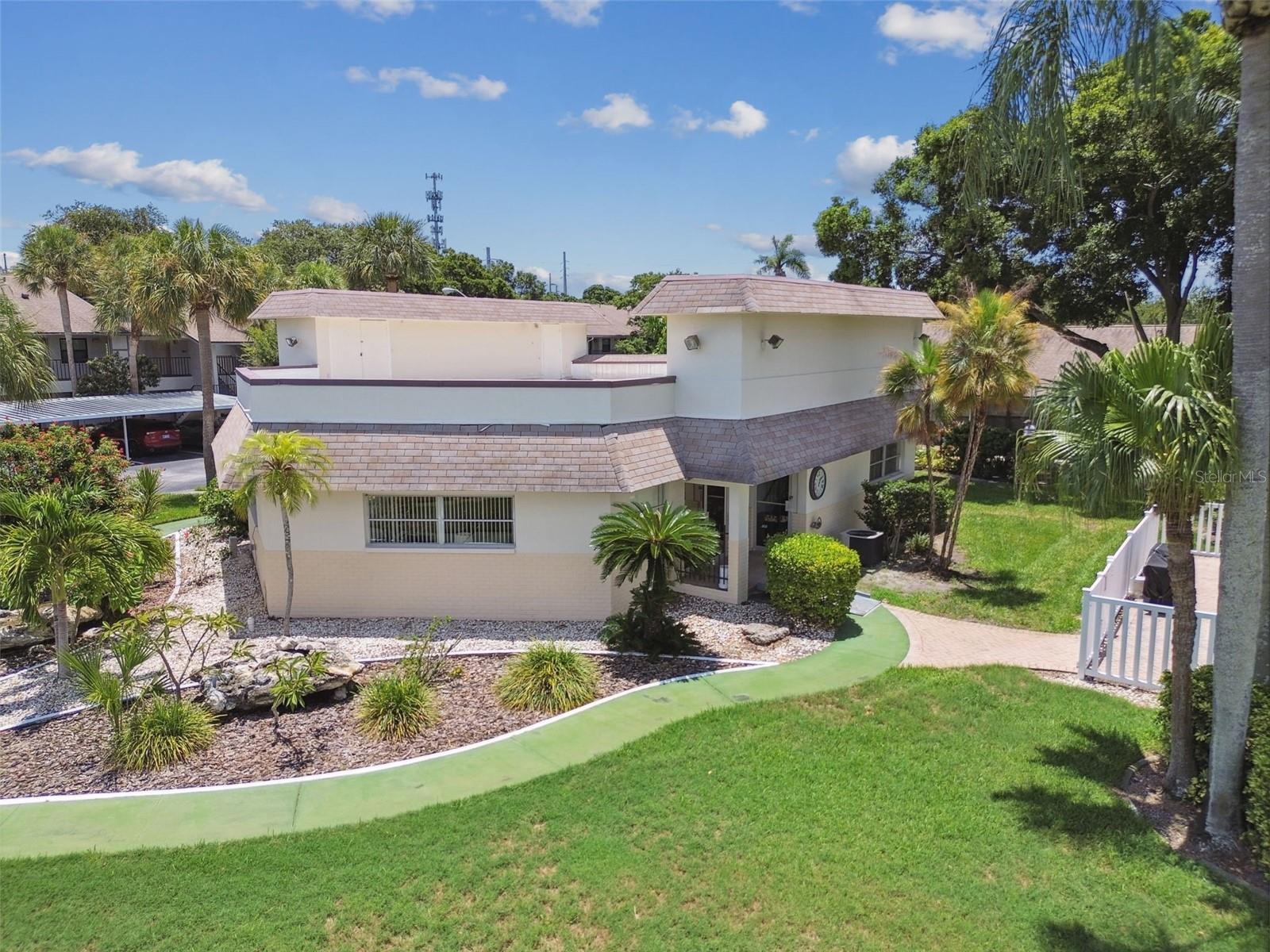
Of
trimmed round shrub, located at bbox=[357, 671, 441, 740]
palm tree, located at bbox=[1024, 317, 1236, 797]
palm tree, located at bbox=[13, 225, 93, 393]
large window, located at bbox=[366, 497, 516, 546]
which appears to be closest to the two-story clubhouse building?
large window, located at bbox=[366, 497, 516, 546]

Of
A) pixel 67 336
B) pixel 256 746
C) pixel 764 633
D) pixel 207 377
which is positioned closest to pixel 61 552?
pixel 256 746

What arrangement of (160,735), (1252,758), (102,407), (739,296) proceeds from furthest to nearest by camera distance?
(102,407), (739,296), (160,735), (1252,758)

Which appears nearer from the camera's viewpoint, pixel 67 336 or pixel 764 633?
pixel 764 633

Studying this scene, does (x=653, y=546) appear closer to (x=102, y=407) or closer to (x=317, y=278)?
(x=317, y=278)

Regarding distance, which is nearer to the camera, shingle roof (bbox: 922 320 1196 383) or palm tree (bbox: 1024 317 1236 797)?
palm tree (bbox: 1024 317 1236 797)

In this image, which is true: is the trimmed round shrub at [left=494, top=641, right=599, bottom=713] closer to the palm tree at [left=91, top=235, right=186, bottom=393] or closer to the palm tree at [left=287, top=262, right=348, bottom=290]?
the palm tree at [left=91, top=235, right=186, bottom=393]

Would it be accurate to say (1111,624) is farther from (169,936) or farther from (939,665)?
(169,936)
